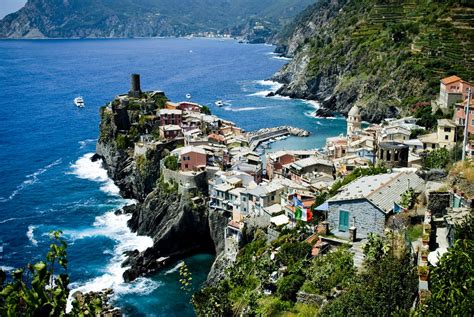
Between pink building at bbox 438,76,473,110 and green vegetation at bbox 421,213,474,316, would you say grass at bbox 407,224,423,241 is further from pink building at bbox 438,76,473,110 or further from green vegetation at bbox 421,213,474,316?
pink building at bbox 438,76,473,110

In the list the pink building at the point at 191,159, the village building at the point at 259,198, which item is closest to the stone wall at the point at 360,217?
the village building at the point at 259,198

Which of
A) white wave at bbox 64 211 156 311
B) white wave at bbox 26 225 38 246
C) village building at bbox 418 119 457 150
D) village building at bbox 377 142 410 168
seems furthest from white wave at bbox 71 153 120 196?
village building at bbox 418 119 457 150

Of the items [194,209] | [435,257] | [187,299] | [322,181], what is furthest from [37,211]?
[435,257]

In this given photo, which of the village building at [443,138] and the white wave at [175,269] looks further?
the village building at [443,138]

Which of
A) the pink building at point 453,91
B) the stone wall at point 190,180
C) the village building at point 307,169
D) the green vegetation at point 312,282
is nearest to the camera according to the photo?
the green vegetation at point 312,282

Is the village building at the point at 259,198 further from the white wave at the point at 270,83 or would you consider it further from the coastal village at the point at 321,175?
the white wave at the point at 270,83

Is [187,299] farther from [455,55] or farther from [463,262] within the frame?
[455,55]
